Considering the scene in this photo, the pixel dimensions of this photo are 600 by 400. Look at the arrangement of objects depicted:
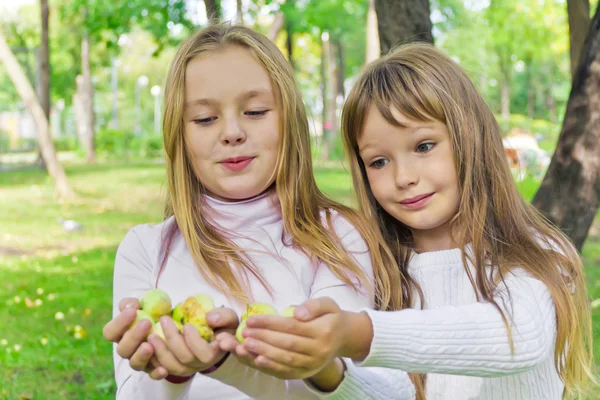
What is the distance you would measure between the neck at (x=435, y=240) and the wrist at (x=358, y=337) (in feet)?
2.45

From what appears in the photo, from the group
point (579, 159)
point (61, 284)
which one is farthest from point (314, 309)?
point (61, 284)

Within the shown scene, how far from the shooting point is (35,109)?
505 inches

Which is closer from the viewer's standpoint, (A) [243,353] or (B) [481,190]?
(A) [243,353]

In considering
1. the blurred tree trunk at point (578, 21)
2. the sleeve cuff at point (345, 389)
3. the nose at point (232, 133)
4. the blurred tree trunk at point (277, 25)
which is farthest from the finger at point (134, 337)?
the blurred tree trunk at point (277, 25)

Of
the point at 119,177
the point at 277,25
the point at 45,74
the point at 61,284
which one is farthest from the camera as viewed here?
the point at 119,177

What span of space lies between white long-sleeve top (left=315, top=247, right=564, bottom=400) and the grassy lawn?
40.7 inches

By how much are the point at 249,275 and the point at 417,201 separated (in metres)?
0.53

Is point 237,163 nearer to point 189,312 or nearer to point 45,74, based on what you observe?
point 189,312

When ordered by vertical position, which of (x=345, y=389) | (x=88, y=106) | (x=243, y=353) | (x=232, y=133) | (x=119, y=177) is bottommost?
(x=119, y=177)

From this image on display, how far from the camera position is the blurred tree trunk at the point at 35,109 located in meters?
12.4

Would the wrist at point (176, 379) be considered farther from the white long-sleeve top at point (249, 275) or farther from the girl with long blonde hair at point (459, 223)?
the girl with long blonde hair at point (459, 223)

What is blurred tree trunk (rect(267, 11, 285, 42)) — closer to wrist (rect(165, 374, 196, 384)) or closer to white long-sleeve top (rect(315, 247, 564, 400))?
white long-sleeve top (rect(315, 247, 564, 400))

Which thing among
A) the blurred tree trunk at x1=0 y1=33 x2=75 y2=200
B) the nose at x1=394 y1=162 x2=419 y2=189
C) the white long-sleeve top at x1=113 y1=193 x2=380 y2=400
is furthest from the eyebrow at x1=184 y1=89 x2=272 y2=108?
the blurred tree trunk at x1=0 y1=33 x2=75 y2=200

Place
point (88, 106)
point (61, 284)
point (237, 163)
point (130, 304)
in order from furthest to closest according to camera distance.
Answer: point (88, 106)
point (61, 284)
point (237, 163)
point (130, 304)
